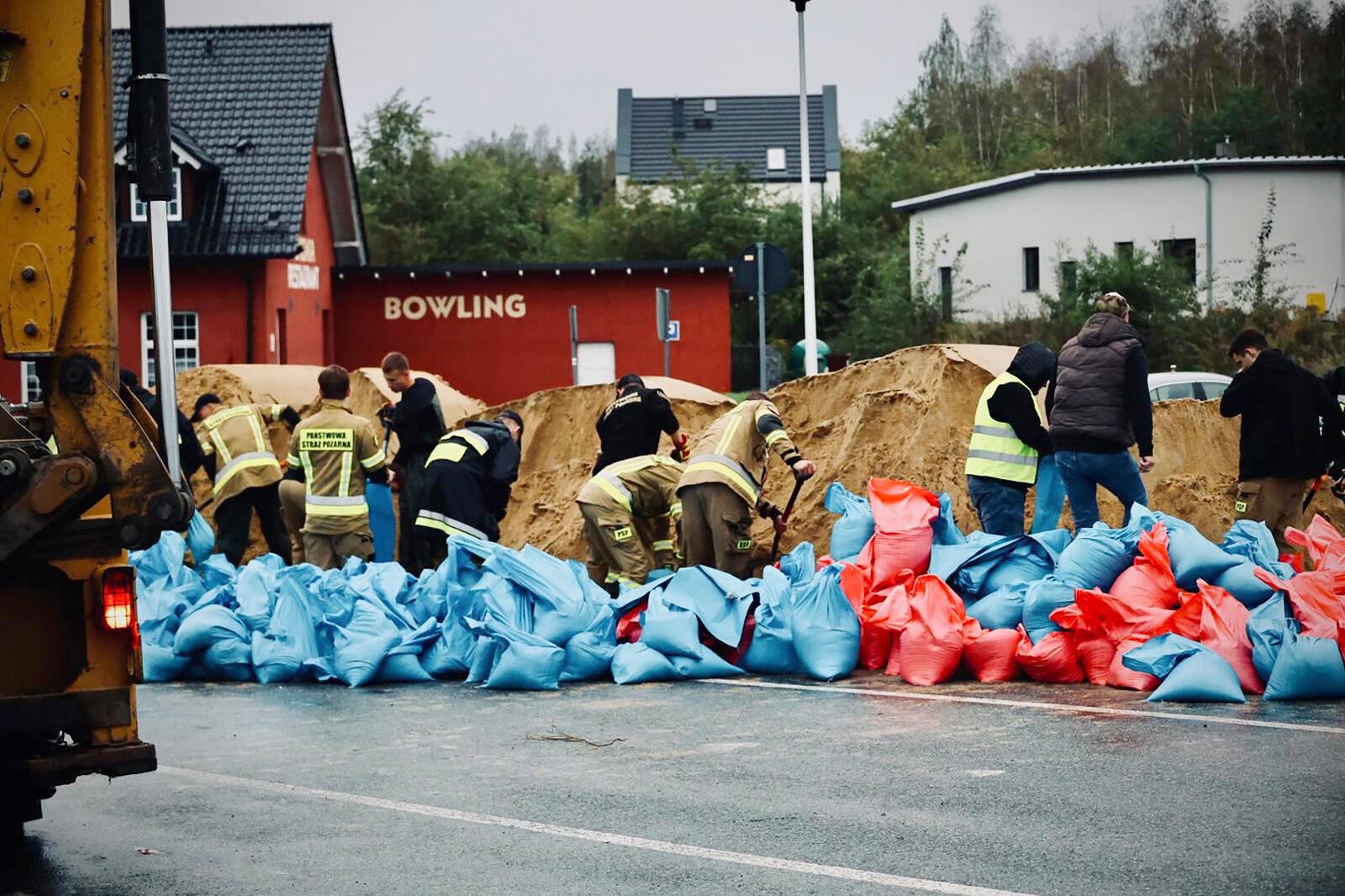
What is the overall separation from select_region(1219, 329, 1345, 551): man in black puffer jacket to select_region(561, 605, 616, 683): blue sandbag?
460 cm

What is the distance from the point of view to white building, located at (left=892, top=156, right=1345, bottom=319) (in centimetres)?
3528

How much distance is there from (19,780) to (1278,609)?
598cm

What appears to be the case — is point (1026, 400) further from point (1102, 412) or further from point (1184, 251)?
point (1184, 251)

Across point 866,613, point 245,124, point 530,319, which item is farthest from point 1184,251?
point 866,613

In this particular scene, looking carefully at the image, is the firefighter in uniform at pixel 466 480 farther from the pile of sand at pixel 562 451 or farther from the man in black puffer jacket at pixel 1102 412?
the man in black puffer jacket at pixel 1102 412

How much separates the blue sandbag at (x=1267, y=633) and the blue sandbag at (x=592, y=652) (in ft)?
11.6

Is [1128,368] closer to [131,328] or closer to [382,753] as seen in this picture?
[382,753]

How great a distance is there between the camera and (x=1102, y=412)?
10766 mm

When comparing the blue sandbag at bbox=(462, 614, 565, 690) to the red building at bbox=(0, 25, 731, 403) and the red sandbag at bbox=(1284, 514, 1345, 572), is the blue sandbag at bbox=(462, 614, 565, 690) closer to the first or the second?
the red sandbag at bbox=(1284, 514, 1345, 572)

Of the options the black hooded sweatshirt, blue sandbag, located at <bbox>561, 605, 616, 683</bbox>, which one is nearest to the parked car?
the black hooded sweatshirt

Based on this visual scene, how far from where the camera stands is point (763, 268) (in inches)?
688

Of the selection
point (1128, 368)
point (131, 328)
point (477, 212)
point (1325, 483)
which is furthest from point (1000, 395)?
point (477, 212)

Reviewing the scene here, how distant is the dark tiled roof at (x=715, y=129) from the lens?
74062 millimetres

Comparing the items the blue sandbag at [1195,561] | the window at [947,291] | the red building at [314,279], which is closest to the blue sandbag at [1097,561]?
the blue sandbag at [1195,561]
